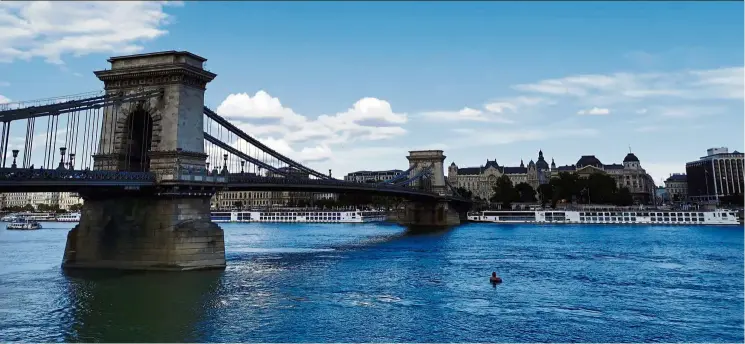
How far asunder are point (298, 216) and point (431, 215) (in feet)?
121

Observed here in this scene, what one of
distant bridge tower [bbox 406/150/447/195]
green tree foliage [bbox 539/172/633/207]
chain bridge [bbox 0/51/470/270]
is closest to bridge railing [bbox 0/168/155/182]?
chain bridge [bbox 0/51/470/270]

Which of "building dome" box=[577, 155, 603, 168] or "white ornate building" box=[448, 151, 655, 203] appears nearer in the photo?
"white ornate building" box=[448, 151, 655, 203]

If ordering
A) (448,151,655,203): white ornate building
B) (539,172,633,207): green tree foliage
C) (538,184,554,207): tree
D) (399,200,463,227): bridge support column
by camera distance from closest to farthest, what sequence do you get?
(399,200,463,227): bridge support column, (539,172,633,207): green tree foliage, (538,184,554,207): tree, (448,151,655,203): white ornate building

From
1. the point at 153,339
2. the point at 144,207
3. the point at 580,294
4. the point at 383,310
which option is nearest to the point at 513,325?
the point at 383,310

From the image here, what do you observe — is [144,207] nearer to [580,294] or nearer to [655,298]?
[580,294]

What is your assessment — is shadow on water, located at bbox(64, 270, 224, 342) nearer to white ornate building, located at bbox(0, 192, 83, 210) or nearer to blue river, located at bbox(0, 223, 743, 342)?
blue river, located at bbox(0, 223, 743, 342)

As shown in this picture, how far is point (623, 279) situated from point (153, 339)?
26.0 metres

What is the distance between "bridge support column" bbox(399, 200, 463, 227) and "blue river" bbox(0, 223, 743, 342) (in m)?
63.8

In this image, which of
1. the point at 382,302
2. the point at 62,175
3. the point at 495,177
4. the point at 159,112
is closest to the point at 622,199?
the point at 495,177

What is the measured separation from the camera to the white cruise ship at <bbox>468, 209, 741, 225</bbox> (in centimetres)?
9775

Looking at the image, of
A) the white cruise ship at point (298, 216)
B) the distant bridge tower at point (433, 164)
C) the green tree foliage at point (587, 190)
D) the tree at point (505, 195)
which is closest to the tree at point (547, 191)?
the green tree foliage at point (587, 190)

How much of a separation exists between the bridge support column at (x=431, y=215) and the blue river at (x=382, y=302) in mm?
63764

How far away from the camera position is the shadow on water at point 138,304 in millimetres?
Answer: 19016

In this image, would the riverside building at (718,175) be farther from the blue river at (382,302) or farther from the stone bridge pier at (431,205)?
the blue river at (382,302)
